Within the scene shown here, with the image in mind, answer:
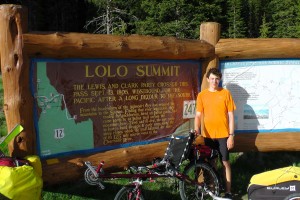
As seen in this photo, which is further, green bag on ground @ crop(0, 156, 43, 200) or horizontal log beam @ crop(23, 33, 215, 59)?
horizontal log beam @ crop(23, 33, 215, 59)

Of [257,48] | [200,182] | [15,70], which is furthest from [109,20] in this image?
[15,70]

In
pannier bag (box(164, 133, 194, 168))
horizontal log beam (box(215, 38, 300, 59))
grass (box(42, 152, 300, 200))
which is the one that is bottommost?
grass (box(42, 152, 300, 200))

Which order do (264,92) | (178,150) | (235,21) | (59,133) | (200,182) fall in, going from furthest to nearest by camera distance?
(235,21) → (264,92) → (200,182) → (178,150) → (59,133)

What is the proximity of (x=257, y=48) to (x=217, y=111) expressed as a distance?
4.12ft

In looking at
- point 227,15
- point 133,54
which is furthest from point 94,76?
point 227,15

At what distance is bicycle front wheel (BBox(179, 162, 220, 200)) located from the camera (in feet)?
16.6

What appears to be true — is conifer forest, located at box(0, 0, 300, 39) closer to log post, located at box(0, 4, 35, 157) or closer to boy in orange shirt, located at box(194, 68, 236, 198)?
boy in orange shirt, located at box(194, 68, 236, 198)

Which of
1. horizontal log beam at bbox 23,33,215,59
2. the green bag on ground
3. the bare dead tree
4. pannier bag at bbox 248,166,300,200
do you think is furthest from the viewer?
the bare dead tree

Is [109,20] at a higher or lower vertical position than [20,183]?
higher

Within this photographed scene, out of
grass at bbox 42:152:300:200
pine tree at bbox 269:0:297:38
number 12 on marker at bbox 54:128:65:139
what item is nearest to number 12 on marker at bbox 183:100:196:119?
grass at bbox 42:152:300:200

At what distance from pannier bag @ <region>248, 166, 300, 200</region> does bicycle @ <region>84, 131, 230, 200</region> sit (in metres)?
0.49

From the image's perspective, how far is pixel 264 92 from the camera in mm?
6113

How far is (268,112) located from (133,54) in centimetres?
241

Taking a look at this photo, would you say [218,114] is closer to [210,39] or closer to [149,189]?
[210,39]
